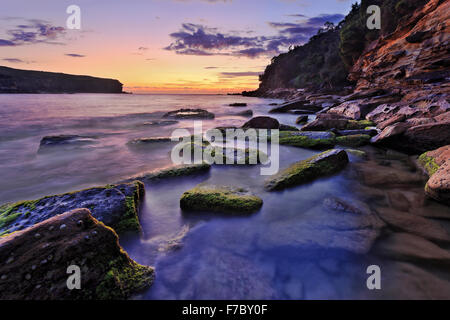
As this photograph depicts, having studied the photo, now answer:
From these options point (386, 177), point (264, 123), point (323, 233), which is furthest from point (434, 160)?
point (264, 123)

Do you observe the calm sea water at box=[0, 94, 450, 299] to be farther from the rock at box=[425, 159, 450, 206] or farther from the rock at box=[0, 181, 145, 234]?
the rock at box=[0, 181, 145, 234]

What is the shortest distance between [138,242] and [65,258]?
3.85 ft

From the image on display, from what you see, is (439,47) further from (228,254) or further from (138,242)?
(138,242)

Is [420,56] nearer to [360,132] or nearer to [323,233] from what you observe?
[360,132]

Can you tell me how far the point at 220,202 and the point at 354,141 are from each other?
257 inches

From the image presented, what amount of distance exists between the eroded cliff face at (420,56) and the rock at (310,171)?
27.1ft

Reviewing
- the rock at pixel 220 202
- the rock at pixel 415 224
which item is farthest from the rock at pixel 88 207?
the rock at pixel 415 224

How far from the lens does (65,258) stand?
1.85m

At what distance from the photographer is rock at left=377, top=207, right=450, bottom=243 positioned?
9.72 ft

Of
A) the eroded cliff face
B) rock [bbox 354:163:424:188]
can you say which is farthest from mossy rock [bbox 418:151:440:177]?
the eroded cliff face

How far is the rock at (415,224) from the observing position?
2.96m

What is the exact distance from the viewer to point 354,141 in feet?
25.9

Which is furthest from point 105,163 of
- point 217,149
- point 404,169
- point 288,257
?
point 404,169

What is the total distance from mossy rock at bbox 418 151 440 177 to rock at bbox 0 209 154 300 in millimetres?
6062
